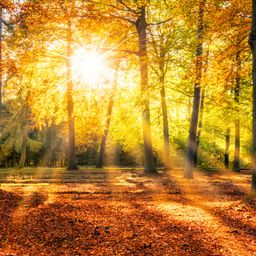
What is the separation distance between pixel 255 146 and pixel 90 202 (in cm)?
464

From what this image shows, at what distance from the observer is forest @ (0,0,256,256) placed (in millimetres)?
5301

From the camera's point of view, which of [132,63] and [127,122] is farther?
[127,122]

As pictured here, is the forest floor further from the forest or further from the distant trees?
the distant trees

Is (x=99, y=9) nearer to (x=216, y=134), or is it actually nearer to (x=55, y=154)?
(x=216, y=134)

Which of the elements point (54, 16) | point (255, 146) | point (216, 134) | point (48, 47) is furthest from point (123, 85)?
point (255, 146)

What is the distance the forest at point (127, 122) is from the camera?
209 inches

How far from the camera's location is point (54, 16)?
12.2m

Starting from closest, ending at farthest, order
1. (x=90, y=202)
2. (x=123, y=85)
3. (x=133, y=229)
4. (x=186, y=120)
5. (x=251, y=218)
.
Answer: (x=133, y=229) < (x=251, y=218) < (x=90, y=202) < (x=123, y=85) < (x=186, y=120)

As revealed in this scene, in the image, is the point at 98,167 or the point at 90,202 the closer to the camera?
the point at 90,202

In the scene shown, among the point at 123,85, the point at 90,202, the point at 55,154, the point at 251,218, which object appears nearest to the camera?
the point at 251,218

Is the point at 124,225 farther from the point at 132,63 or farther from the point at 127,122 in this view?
the point at 127,122

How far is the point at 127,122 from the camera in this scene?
22.9 meters

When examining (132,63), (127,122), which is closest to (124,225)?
(132,63)

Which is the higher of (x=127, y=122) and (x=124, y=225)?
(x=127, y=122)
